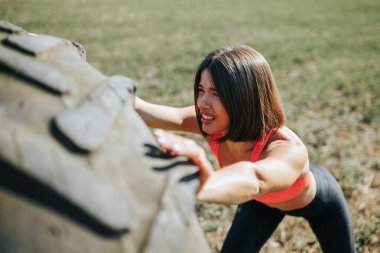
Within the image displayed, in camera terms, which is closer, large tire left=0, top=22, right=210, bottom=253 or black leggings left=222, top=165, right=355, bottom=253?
large tire left=0, top=22, right=210, bottom=253

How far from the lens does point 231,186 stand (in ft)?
3.97

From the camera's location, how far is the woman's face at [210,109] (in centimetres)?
213

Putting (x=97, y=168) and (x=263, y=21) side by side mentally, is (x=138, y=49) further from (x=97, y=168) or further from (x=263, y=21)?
(x=97, y=168)

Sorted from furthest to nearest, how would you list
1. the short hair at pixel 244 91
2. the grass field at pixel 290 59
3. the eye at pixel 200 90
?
the grass field at pixel 290 59 → the eye at pixel 200 90 → the short hair at pixel 244 91

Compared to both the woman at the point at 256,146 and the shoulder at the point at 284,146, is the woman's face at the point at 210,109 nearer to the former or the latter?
the woman at the point at 256,146

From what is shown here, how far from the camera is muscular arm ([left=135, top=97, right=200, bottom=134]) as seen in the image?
2.16 m

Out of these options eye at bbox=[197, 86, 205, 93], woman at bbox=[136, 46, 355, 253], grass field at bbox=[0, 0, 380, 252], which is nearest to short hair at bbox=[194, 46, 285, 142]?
woman at bbox=[136, 46, 355, 253]

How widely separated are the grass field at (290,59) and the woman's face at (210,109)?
4.81 ft

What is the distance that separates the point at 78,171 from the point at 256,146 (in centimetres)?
166

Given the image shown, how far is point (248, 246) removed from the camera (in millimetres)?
2488

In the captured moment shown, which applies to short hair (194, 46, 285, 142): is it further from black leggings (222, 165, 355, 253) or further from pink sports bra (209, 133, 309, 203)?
black leggings (222, 165, 355, 253)

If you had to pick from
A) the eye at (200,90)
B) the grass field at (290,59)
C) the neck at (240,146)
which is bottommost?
the grass field at (290,59)

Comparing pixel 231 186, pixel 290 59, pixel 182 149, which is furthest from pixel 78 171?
pixel 290 59

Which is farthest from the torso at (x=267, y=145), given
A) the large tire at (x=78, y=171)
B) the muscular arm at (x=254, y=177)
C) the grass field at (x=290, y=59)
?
the large tire at (x=78, y=171)
